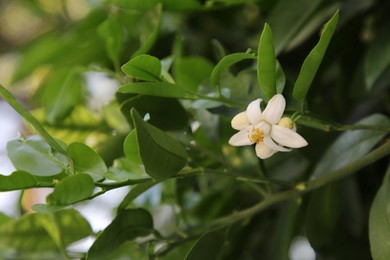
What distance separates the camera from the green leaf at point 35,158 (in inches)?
16.5

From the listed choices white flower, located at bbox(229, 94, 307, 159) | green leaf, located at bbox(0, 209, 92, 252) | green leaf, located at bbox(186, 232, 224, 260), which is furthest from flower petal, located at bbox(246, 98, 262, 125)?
green leaf, located at bbox(0, 209, 92, 252)

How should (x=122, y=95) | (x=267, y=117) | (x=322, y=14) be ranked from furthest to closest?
1. (x=322, y=14)
2. (x=122, y=95)
3. (x=267, y=117)

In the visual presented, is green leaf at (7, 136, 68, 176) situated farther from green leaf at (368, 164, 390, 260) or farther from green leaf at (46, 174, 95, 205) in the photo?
green leaf at (368, 164, 390, 260)

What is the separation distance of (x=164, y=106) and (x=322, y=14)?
207 mm

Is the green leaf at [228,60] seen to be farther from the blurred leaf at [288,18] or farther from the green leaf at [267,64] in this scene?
the blurred leaf at [288,18]

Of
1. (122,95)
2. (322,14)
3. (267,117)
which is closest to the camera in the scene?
(267,117)

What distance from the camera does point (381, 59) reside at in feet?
1.79

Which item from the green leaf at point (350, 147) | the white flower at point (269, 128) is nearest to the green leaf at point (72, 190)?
the white flower at point (269, 128)

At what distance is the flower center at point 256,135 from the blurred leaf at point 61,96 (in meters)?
0.28

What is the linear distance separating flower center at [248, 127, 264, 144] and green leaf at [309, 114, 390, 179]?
130mm

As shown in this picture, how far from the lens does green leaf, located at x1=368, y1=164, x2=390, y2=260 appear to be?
0.42 meters

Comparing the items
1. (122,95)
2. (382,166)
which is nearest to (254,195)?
(382,166)

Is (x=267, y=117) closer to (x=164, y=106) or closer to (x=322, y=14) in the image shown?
(x=164, y=106)

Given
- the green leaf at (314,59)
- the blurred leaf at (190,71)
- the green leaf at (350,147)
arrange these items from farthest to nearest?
the blurred leaf at (190,71), the green leaf at (350,147), the green leaf at (314,59)
